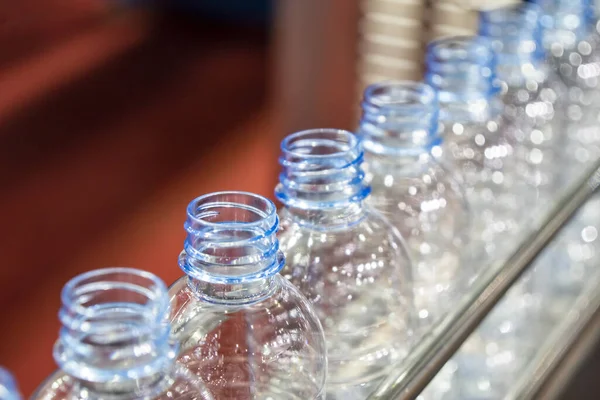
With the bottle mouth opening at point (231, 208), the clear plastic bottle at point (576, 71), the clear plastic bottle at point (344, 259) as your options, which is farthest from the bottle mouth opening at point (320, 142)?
the clear plastic bottle at point (576, 71)

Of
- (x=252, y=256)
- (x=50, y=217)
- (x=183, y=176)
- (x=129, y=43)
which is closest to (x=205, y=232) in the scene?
(x=252, y=256)

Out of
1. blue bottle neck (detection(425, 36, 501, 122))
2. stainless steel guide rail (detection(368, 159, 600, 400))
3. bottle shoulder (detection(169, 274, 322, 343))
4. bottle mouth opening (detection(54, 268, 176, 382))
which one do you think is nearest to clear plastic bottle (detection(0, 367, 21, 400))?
bottle mouth opening (detection(54, 268, 176, 382))

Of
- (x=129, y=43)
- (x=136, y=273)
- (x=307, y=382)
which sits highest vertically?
(x=136, y=273)

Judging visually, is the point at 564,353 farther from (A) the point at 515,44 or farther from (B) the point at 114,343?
(B) the point at 114,343

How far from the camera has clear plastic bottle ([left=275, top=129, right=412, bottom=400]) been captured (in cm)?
60

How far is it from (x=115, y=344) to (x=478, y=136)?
0.54 metres

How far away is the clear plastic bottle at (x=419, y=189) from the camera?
73 centimetres

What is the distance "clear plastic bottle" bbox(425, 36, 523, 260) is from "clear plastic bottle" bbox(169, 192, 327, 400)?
0.30 meters

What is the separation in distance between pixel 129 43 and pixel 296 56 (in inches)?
67.3

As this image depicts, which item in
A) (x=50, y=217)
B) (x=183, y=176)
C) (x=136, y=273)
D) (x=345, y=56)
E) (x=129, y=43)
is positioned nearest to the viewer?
(x=136, y=273)

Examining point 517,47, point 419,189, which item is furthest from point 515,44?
point 419,189

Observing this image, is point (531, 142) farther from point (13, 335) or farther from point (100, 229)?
point (100, 229)

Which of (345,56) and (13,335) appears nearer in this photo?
(13,335)

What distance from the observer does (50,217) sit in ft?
9.29
